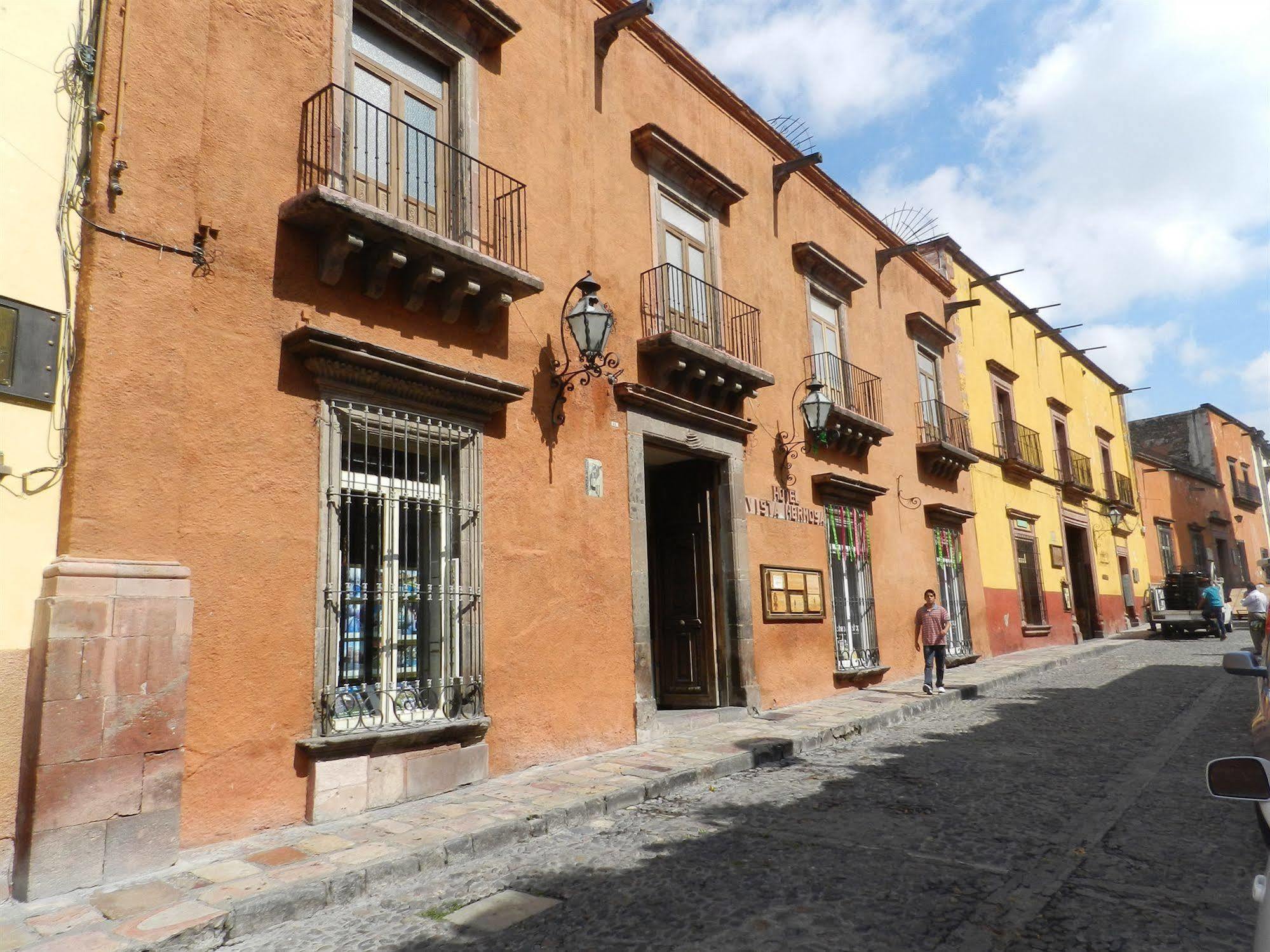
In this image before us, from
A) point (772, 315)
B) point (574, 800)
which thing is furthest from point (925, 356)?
point (574, 800)

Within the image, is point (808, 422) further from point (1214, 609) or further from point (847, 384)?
point (1214, 609)

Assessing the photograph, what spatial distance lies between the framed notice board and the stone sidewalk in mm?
2330

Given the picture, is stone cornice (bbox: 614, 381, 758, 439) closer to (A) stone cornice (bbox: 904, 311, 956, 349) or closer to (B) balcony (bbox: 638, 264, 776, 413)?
(B) balcony (bbox: 638, 264, 776, 413)

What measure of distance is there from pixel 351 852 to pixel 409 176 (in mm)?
5123

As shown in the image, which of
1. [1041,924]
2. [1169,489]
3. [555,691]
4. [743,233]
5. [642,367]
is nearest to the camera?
[1041,924]

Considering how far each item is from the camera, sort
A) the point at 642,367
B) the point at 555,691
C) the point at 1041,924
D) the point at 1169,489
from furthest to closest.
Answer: the point at 1169,489, the point at 642,367, the point at 555,691, the point at 1041,924

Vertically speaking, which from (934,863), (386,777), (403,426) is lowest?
(934,863)

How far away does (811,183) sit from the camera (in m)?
13.2

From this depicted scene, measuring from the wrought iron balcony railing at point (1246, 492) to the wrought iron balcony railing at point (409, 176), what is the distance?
42.0 metres

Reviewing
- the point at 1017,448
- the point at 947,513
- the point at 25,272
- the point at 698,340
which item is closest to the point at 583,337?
the point at 698,340

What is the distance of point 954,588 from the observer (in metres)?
15.6

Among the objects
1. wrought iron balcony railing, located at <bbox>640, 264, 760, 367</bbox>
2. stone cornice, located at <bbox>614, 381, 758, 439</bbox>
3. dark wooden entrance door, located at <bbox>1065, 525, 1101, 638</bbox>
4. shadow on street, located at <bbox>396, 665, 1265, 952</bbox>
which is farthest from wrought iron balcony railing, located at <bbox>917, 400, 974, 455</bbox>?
shadow on street, located at <bbox>396, 665, 1265, 952</bbox>

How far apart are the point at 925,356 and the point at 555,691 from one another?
11.8m

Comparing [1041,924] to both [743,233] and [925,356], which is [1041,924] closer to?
[743,233]
